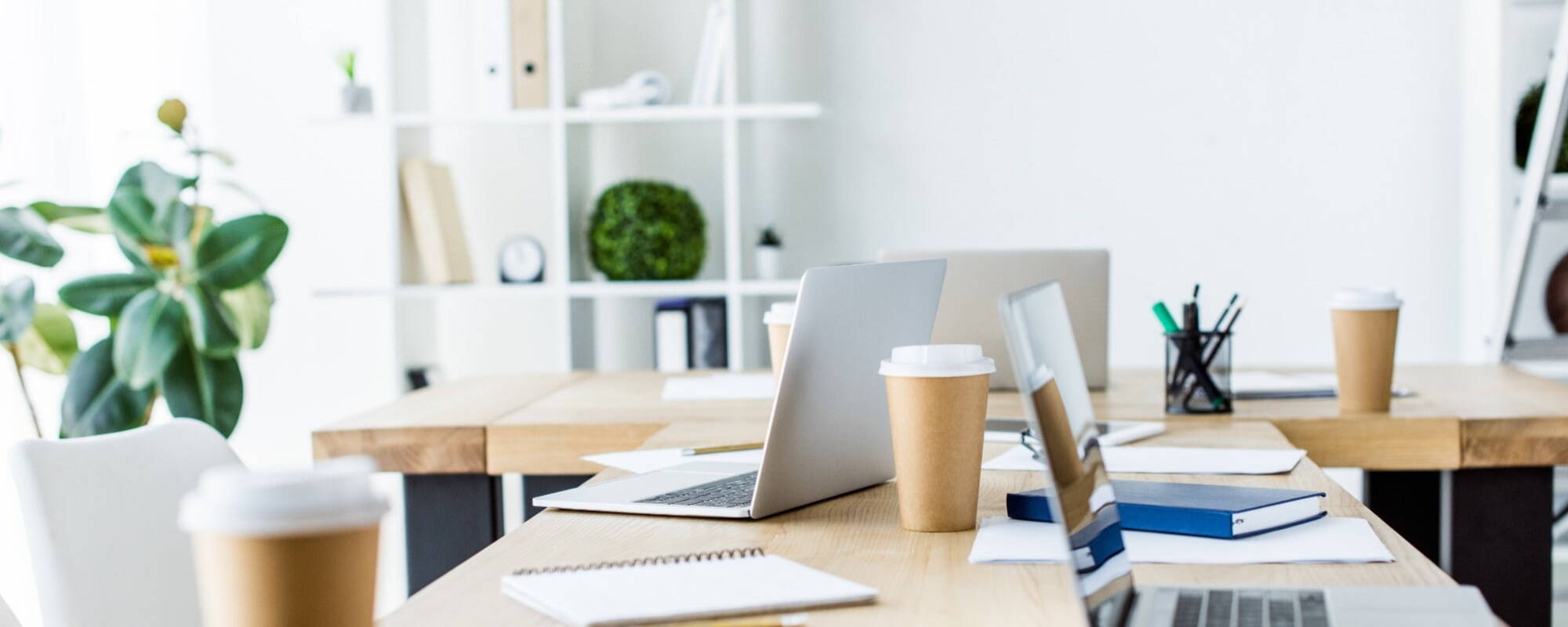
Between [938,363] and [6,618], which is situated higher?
[938,363]

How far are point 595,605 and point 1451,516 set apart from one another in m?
1.30

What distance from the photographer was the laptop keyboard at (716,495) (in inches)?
45.0

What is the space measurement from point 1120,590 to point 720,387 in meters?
1.39

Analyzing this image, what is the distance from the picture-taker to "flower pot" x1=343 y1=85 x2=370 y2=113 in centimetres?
326

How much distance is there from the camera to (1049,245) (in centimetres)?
351

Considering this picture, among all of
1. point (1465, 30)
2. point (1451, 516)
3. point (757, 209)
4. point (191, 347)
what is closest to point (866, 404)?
point (1451, 516)

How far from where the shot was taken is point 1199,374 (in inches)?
68.7

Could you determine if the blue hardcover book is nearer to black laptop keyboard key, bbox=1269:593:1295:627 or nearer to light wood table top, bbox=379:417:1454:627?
light wood table top, bbox=379:417:1454:627

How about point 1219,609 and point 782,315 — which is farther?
point 782,315

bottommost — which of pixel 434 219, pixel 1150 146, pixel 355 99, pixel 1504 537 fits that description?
pixel 1504 537

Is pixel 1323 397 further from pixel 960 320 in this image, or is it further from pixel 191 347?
pixel 191 347

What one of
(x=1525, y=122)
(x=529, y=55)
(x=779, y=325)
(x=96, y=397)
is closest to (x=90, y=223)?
(x=96, y=397)

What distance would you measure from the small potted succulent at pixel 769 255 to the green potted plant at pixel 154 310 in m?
1.13

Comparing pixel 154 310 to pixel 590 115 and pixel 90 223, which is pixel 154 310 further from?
pixel 590 115
